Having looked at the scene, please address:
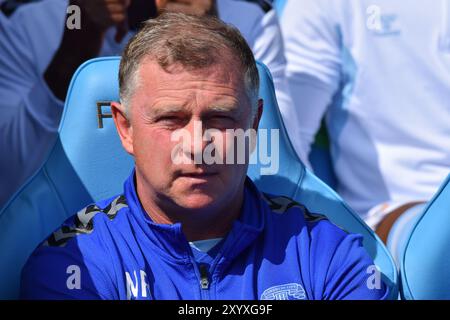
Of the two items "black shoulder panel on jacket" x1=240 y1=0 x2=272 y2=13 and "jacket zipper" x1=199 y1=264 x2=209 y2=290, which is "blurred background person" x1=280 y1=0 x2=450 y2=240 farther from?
"jacket zipper" x1=199 y1=264 x2=209 y2=290

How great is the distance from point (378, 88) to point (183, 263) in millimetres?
1241

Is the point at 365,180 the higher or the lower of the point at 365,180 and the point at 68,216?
the lower

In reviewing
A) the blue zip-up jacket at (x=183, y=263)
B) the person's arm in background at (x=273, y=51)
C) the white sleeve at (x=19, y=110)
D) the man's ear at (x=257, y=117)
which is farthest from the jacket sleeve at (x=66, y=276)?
the white sleeve at (x=19, y=110)

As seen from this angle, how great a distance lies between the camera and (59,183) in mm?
1906

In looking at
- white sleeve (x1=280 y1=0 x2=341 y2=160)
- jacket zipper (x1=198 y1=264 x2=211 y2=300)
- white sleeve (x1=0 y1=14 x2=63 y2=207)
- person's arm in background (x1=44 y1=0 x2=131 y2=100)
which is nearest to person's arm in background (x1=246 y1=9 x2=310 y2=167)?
white sleeve (x1=280 y1=0 x2=341 y2=160)

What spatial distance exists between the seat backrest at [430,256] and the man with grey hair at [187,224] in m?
0.17

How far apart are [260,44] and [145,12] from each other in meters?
0.36

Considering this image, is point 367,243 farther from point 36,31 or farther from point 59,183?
point 36,31

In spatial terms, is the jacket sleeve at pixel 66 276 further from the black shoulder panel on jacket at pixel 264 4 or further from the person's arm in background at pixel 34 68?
the black shoulder panel on jacket at pixel 264 4

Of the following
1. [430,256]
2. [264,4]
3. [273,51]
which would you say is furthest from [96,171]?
[264,4]

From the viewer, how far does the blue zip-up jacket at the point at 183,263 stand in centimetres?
161

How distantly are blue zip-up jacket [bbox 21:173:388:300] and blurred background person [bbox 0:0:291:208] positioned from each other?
0.98m
